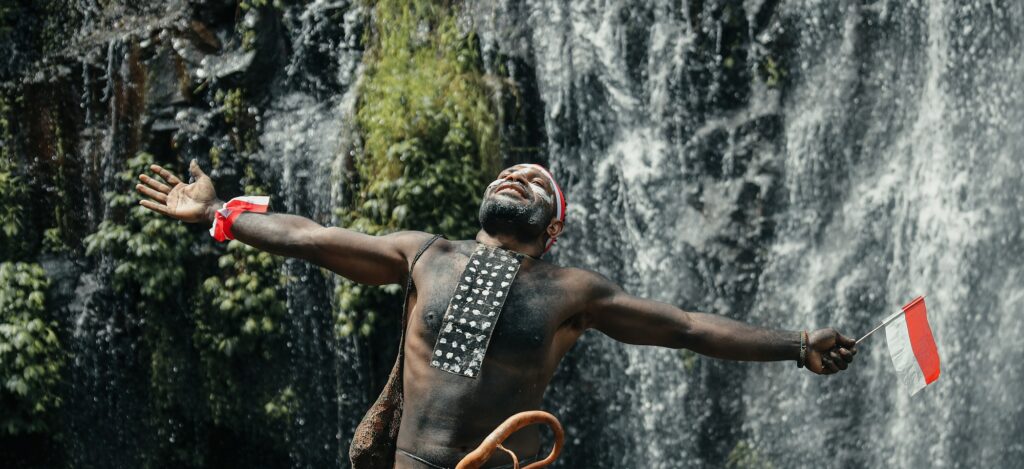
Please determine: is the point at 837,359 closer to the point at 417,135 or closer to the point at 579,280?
the point at 579,280

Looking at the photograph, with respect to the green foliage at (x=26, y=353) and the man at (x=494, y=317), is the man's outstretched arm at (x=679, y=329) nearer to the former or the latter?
the man at (x=494, y=317)

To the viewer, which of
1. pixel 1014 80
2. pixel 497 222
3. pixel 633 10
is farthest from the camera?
pixel 633 10

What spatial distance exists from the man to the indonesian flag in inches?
9.1

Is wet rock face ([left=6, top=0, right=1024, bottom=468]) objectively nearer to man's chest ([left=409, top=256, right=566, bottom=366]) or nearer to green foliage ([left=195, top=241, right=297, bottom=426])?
green foliage ([left=195, top=241, right=297, bottom=426])

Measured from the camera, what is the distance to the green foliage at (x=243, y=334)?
8148mm

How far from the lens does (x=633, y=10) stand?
8.16 metres

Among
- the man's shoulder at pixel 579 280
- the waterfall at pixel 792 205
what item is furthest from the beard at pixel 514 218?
the waterfall at pixel 792 205

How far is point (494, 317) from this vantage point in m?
3.76

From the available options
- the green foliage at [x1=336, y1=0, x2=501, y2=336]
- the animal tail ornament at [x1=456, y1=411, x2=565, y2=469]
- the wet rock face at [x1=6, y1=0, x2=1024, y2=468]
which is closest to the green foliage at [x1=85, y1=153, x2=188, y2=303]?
the wet rock face at [x1=6, y1=0, x2=1024, y2=468]

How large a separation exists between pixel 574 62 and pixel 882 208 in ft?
6.98

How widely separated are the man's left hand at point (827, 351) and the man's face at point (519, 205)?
3.01ft

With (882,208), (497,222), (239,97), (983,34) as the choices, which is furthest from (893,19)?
(497,222)

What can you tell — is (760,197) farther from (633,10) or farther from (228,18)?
(228,18)

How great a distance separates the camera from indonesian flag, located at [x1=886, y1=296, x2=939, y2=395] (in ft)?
13.8
